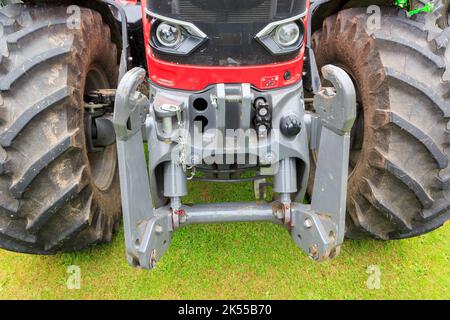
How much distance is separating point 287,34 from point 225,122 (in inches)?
20.0

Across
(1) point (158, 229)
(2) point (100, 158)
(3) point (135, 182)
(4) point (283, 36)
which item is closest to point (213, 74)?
(4) point (283, 36)

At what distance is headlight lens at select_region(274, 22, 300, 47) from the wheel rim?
4.06 feet

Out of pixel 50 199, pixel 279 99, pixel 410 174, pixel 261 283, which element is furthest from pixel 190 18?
pixel 261 283

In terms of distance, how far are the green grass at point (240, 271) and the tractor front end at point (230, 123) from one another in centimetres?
62

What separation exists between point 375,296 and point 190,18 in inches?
76.5

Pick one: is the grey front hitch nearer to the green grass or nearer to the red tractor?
the red tractor

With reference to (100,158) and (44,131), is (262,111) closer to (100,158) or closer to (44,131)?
(44,131)

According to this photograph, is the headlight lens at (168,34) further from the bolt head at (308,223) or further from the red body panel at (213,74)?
the bolt head at (308,223)

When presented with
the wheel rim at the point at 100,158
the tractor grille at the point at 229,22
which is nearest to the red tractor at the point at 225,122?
the tractor grille at the point at 229,22

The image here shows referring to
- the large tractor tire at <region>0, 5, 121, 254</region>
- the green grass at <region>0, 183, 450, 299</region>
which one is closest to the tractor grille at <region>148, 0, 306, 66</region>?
the large tractor tire at <region>0, 5, 121, 254</region>

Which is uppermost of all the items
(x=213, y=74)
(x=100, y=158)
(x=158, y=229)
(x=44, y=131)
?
(x=213, y=74)

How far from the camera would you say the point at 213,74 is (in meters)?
1.95

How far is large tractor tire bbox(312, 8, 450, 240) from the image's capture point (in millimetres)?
2049

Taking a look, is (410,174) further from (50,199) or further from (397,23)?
(50,199)
